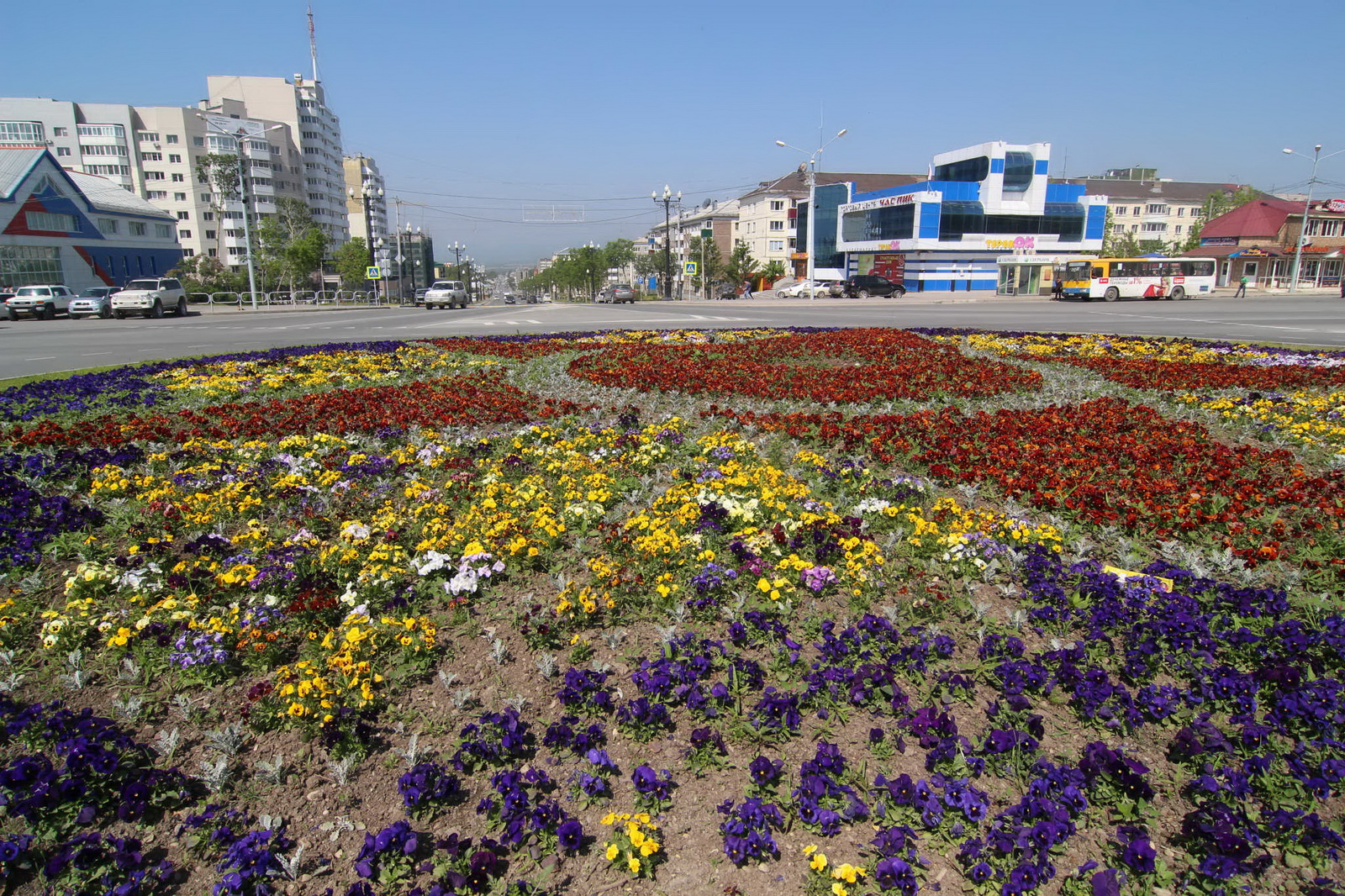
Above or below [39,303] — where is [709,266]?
above

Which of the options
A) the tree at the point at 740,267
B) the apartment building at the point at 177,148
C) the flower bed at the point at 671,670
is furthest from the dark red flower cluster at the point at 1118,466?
the apartment building at the point at 177,148

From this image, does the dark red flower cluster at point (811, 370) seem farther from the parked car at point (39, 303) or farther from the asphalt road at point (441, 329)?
the parked car at point (39, 303)

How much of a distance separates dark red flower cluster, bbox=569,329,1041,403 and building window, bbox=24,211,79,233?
52626 mm

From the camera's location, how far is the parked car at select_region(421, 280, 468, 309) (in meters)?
51.1

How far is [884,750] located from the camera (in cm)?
333

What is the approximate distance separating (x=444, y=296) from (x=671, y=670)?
51.7m

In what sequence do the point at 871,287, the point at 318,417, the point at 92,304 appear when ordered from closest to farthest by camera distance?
the point at 318,417 < the point at 92,304 < the point at 871,287

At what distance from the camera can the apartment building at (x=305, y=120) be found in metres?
112

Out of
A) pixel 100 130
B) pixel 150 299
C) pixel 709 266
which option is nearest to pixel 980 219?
pixel 709 266

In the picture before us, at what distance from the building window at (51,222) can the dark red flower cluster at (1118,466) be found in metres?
59.1

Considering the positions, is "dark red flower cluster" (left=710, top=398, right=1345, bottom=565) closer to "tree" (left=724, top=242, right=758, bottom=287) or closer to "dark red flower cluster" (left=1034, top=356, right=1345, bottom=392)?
"dark red flower cluster" (left=1034, top=356, right=1345, bottom=392)

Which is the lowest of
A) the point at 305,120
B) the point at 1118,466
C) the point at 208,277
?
the point at 1118,466

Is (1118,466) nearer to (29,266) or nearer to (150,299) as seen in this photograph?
(150,299)

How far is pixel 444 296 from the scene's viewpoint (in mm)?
51281
